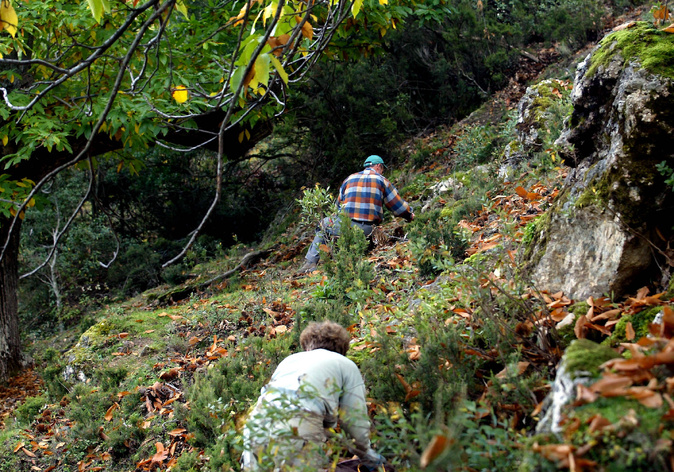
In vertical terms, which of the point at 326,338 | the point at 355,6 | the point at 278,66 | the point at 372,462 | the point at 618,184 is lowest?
the point at 372,462

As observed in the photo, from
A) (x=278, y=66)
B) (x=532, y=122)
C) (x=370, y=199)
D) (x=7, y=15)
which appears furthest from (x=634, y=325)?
(x=532, y=122)

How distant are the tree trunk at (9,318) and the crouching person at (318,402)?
6367 millimetres

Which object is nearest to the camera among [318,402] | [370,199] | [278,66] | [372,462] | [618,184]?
[278,66]

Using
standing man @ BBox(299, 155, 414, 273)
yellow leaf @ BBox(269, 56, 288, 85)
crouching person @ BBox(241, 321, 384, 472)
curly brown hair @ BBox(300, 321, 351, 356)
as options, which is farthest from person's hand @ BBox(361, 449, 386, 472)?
standing man @ BBox(299, 155, 414, 273)

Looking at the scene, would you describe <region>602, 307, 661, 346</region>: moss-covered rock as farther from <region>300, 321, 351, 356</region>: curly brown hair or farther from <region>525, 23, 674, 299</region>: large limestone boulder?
<region>300, 321, 351, 356</region>: curly brown hair

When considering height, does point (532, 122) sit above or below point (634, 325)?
above

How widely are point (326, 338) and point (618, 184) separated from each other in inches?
77.3

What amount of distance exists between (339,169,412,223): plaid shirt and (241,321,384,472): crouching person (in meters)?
4.24

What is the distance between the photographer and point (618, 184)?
10.1ft

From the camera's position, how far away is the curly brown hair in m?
3.16

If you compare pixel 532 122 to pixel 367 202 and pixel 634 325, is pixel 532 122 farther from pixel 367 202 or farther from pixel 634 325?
pixel 634 325

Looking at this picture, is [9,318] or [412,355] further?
[9,318]

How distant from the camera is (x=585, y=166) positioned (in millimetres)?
3605

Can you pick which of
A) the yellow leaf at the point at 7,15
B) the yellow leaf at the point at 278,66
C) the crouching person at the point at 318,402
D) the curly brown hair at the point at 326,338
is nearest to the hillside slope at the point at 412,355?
the crouching person at the point at 318,402
